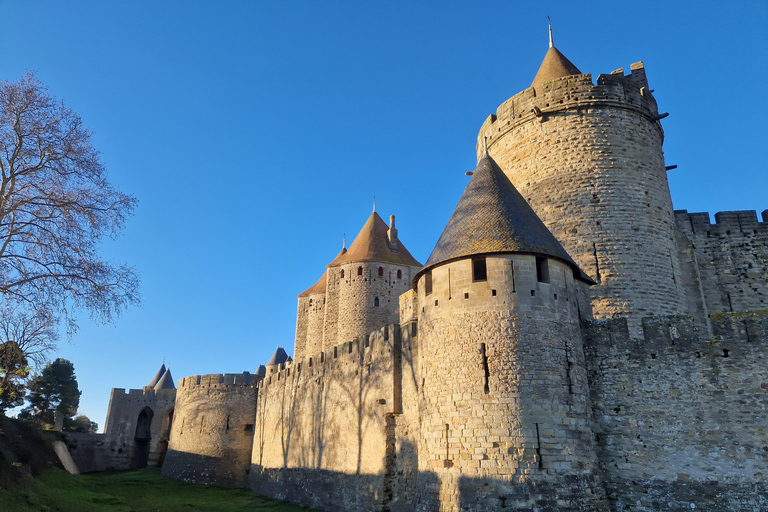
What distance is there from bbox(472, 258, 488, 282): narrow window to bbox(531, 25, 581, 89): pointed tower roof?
8159mm

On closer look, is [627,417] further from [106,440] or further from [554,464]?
[106,440]

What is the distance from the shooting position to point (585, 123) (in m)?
16.8

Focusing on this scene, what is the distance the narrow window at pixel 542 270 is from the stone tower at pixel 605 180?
3646mm

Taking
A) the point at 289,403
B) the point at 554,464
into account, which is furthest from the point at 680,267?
the point at 289,403

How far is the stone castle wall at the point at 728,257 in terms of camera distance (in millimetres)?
17469

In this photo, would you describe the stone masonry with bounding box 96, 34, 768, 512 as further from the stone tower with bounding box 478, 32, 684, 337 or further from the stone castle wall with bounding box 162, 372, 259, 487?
the stone castle wall with bounding box 162, 372, 259, 487

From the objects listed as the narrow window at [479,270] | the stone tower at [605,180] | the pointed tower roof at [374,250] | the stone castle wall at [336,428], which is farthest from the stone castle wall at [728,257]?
the pointed tower roof at [374,250]

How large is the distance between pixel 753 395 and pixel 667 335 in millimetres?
1879

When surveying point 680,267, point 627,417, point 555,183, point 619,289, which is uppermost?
point 555,183

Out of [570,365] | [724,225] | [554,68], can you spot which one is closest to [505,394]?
[570,365]

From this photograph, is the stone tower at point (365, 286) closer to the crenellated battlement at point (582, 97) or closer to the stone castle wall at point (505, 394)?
the crenellated battlement at point (582, 97)

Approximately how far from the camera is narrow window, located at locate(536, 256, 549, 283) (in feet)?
39.9

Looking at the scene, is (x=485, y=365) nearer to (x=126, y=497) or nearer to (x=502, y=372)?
(x=502, y=372)

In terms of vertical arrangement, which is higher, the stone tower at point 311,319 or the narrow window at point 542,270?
the stone tower at point 311,319
